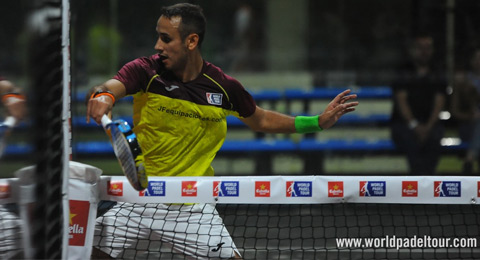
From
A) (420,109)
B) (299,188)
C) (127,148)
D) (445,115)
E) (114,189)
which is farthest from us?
(445,115)

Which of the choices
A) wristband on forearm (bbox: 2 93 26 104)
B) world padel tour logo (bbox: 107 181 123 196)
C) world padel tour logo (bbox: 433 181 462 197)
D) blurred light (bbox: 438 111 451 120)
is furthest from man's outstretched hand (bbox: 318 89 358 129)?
blurred light (bbox: 438 111 451 120)

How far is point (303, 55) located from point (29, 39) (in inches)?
267

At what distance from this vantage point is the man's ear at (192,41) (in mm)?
4055

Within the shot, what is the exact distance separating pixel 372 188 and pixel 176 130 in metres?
1.11

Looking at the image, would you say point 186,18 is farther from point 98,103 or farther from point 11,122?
point 11,122

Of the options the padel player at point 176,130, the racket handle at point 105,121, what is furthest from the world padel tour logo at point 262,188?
the racket handle at point 105,121

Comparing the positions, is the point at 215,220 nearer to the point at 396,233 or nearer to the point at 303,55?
the point at 396,233

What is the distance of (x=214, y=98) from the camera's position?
13.5 feet

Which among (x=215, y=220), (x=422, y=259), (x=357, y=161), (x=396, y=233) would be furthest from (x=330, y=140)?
(x=215, y=220)

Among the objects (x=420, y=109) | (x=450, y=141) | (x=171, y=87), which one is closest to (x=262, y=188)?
(x=171, y=87)

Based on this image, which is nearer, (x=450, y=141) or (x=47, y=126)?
(x=47, y=126)

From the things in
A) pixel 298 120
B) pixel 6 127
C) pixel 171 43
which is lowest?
pixel 6 127

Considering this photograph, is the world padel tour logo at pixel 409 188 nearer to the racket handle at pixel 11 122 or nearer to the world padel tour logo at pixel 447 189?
the world padel tour logo at pixel 447 189

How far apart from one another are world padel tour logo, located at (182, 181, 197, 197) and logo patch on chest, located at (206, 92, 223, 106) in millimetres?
485
